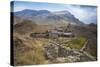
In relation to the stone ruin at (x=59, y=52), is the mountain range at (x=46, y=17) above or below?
above

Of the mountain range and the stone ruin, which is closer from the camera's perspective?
the mountain range

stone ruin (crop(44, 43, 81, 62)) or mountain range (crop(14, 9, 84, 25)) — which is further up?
mountain range (crop(14, 9, 84, 25))

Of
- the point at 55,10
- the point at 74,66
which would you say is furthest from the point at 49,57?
the point at 55,10

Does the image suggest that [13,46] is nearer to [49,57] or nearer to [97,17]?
[49,57]

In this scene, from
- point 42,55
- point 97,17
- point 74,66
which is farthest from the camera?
point 97,17

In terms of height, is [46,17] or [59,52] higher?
[46,17]

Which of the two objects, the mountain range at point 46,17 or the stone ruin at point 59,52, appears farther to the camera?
the stone ruin at point 59,52

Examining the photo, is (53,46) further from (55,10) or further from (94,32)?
(94,32)

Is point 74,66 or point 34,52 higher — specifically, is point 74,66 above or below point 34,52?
below

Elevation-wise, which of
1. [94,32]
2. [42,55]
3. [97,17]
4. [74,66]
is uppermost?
[97,17]
